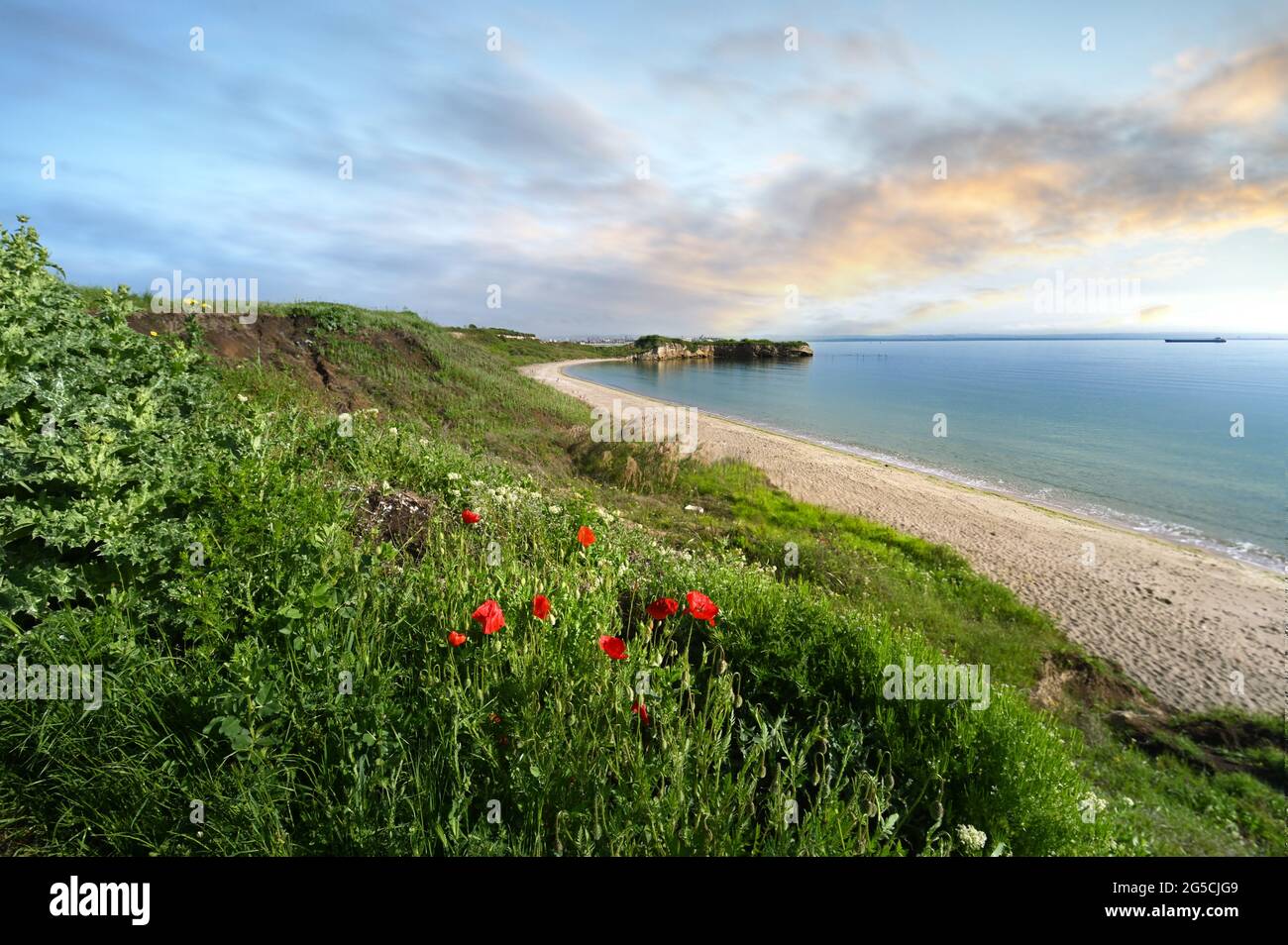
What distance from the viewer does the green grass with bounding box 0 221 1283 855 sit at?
89.9 inches

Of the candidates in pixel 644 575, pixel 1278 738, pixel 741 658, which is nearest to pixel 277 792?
pixel 741 658

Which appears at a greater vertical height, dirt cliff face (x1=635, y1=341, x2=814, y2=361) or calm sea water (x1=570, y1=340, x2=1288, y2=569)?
dirt cliff face (x1=635, y1=341, x2=814, y2=361)

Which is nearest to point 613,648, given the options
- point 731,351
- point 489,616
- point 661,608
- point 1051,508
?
point 661,608

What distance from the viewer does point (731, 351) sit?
473ft

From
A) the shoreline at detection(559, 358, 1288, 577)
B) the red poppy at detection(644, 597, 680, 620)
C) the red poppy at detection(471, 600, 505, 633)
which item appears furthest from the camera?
the shoreline at detection(559, 358, 1288, 577)

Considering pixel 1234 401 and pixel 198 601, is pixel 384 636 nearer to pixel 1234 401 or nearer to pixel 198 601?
pixel 198 601

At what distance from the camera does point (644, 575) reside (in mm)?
6008

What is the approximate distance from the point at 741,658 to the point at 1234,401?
80246mm

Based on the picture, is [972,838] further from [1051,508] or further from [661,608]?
[1051,508]

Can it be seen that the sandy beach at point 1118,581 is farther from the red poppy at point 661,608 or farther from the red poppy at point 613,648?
the red poppy at point 613,648

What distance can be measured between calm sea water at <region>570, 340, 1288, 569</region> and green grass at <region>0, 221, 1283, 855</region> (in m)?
19.6

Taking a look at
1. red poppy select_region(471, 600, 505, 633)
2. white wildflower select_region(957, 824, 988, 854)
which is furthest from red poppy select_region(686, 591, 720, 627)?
white wildflower select_region(957, 824, 988, 854)

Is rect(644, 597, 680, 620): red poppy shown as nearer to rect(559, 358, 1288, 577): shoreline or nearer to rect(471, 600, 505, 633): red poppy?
rect(471, 600, 505, 633): red poppy
